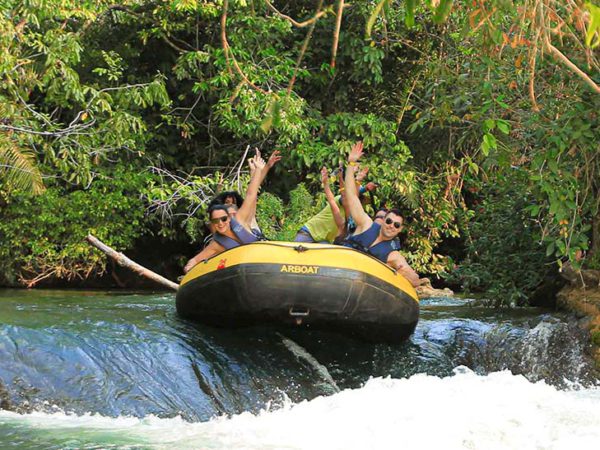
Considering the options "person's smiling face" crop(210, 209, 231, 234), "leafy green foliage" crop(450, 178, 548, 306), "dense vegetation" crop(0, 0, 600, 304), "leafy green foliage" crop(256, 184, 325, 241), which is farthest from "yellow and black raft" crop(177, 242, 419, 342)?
"leafy green foliage" crop(256, 184, 325, 241)

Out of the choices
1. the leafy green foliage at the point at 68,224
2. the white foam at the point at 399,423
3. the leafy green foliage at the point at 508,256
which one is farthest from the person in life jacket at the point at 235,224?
the leafy green foliage at the point at 68,224

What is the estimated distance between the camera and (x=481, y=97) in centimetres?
731

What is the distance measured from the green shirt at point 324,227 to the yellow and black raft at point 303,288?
1.42m

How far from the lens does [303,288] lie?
597 cm

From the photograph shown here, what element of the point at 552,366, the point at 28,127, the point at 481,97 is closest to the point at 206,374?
the point at 552,366

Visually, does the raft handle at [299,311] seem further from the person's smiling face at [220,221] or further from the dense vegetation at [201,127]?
the dense vegetation at [201,127]

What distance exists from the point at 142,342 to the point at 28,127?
4564 mm

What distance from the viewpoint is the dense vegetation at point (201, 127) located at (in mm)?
10117

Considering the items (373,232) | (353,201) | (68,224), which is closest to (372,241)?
(373,232)

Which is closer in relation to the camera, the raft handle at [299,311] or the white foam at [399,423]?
the white foam at [399,423]

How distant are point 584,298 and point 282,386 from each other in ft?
9.05

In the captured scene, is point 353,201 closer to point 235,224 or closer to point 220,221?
point 235,224

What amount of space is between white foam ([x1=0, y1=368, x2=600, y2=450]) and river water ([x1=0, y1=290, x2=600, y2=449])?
0.04 ft

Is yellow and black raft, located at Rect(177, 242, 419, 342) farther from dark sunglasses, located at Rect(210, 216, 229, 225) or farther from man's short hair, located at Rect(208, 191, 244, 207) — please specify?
man's short hair, located at Rect(208, 191, 244, 207)
